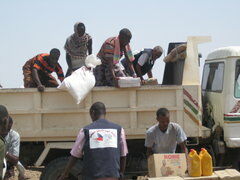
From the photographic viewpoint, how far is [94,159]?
3.94m

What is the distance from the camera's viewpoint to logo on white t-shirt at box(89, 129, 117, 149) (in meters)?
3.95

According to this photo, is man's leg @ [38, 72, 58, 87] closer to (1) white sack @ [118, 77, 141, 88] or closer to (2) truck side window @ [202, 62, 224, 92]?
(1) white sack @ [118, 77, 141, 88]

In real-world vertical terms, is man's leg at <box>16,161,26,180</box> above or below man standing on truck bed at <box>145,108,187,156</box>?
below

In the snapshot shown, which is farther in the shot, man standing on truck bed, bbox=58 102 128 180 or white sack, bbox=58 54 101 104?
white sack, bbox=58 54 101 104

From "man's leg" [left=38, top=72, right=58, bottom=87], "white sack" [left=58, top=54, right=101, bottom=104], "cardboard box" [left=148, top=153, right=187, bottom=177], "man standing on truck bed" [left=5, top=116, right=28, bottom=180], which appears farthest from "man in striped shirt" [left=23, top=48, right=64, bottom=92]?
"cardboard box" [left=148, top=153, right=187, bottom=177]

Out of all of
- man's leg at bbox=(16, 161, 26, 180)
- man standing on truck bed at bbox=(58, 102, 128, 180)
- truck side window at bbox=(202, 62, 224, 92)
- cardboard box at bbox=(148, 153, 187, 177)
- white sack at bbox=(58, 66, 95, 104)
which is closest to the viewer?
man standing on truck bed at bbox=(58, 102, 128, 180)

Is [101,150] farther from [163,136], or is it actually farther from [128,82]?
[128,82]

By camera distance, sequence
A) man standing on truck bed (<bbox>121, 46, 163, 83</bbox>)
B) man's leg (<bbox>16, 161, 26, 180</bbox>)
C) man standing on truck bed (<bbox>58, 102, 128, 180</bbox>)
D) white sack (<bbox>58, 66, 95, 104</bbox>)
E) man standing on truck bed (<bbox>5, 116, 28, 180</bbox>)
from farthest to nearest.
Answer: man standing on truck bed (<bbox>121, 46, 163, 83</bbox>)
white sack (<bbox>58, 66, 95, 104</bbox>)
man's leg (<bbox>16, 161, 26, 180</bbox>)
man standing on truck bed (<bbox>5, 116, 28, 180</bbox>)
man standing on truck bed (<bbox>58, 102, 128, 180</bbox>)

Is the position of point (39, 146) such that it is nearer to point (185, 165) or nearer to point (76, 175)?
point (76, 175)

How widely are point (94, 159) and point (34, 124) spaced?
1.90 meters

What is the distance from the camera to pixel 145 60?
688cm

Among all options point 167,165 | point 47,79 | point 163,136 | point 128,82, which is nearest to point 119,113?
point 128,82

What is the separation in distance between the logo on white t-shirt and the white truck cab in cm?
237

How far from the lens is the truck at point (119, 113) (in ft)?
Answer: 18.3
